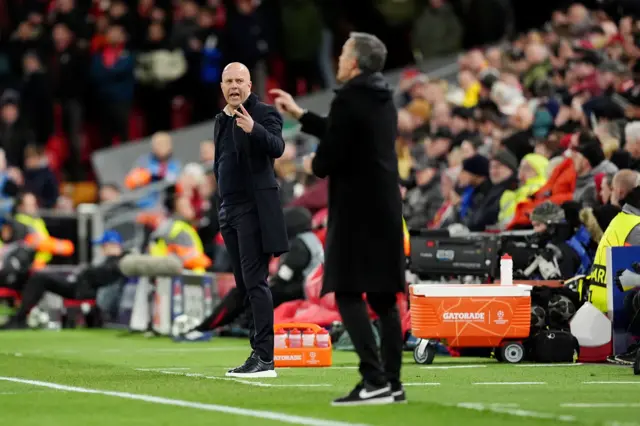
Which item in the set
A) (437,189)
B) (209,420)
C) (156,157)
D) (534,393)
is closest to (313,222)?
(437,189)

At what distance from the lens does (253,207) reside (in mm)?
11664

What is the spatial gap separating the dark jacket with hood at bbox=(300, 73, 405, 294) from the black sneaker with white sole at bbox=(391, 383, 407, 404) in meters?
0.58

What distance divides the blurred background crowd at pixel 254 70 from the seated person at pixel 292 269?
78.3 inches

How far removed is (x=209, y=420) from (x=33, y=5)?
20.0m

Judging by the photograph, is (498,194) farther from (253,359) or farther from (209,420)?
(209,420)

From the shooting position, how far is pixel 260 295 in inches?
455

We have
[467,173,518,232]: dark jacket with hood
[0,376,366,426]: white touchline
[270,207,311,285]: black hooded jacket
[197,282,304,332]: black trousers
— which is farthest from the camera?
[197,282,304,332]: black trousers

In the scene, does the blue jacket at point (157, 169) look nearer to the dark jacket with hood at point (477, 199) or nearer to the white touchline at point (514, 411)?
Result: the dark jacket with hood at point (477, 199)

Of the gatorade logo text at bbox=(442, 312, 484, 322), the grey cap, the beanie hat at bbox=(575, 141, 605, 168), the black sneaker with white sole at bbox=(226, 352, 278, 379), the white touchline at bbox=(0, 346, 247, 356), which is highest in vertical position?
the beanie hat at bbox=(575, 141, 605, 168)

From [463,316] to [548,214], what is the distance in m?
1.93

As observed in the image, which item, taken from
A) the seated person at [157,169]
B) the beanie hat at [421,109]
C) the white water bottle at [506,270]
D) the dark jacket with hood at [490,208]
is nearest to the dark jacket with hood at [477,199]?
the dark jacket with hood at [490,208]

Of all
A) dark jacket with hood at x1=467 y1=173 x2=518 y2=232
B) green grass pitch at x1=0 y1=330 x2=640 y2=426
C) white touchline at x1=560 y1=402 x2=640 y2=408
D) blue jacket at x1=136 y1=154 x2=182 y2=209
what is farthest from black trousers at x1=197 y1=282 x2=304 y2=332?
white touchline at x1=560 y1=402 x2=640 y2=408

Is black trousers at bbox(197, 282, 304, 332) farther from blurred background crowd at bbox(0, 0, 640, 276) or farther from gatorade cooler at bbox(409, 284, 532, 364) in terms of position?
gatorade cooler at bbox(409, 284, 532, 364)

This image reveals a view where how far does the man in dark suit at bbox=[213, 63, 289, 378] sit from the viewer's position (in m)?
11.6
